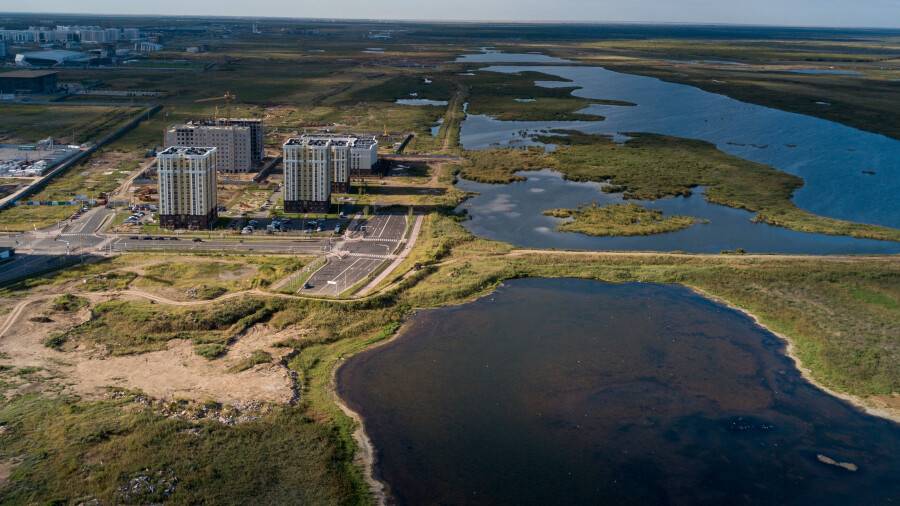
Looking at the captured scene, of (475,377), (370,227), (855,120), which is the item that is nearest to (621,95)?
(855,120)

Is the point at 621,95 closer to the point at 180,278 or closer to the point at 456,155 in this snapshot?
the point at 456,155

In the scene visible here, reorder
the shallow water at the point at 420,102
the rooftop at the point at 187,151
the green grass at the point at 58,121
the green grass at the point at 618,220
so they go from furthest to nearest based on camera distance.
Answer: the shallow water at the point at 420,102 < the green grass at the point at 58,121 < the green grass at the point at 618,220 < the rooftop at the point at 187,151

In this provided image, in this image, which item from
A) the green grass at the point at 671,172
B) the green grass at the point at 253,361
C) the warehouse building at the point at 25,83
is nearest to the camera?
the green grass at the point at 253,361

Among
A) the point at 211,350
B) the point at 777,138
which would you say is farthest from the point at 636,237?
the point at 777,138

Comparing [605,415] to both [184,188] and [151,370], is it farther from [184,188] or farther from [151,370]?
[184,188]

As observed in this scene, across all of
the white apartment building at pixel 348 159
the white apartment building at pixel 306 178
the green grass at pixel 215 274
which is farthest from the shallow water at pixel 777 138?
the green grass at pixel 215 274

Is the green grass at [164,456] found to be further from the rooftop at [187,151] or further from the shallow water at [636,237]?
the shallow water at [636,237]
